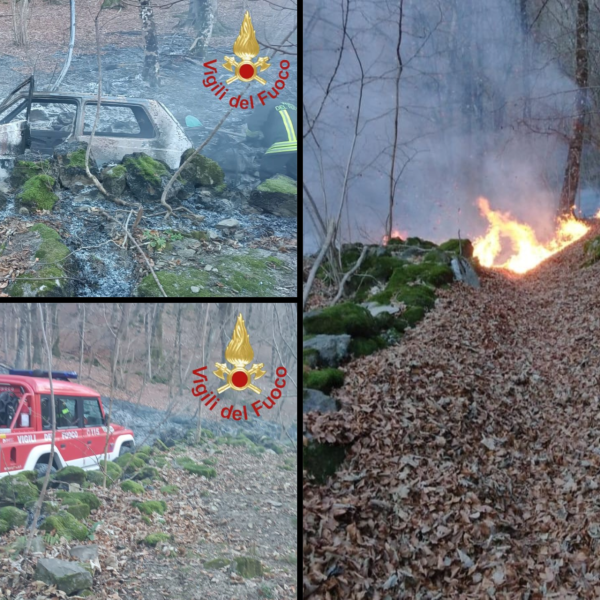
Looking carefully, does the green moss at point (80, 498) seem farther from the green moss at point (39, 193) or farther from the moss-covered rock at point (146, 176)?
the moss-covered rock at point (146, 176)

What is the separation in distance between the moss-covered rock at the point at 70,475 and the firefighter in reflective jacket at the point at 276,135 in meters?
2.08

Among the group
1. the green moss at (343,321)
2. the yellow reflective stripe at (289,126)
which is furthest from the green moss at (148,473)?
the yellow reflective stripe at (289,126)

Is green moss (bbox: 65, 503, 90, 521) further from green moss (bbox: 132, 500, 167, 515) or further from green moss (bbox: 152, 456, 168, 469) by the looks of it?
green moss (bbox: 152, 456, 168, 469)

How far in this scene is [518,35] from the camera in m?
4.61

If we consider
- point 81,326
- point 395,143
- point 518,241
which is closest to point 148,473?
point 81,326

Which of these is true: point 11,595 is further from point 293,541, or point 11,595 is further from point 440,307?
point 440,307

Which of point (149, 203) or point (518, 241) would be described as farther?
point (518, 241)

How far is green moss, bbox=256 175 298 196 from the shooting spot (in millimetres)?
3682

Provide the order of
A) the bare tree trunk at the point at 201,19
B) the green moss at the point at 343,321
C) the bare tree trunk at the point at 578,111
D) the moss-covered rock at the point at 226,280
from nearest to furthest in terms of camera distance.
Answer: the moss-covered rock at the point at 226,280 → the bare tree trunk at the point at 201,19 → the green moss at the point at 343,321 → the bare tree trunk at the point at 578,111

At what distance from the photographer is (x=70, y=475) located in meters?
3.46

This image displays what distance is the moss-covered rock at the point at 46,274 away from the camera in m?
3.37

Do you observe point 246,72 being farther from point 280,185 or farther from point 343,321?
point 343,321

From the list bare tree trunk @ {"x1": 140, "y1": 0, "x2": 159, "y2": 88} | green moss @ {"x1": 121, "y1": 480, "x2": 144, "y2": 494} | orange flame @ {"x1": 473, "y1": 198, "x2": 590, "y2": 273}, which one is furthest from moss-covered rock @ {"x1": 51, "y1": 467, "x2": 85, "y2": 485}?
orange flame @ {"x1": 473, "y1": 198, "x2": 590, "y2": 273}

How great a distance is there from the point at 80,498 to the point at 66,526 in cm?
16
